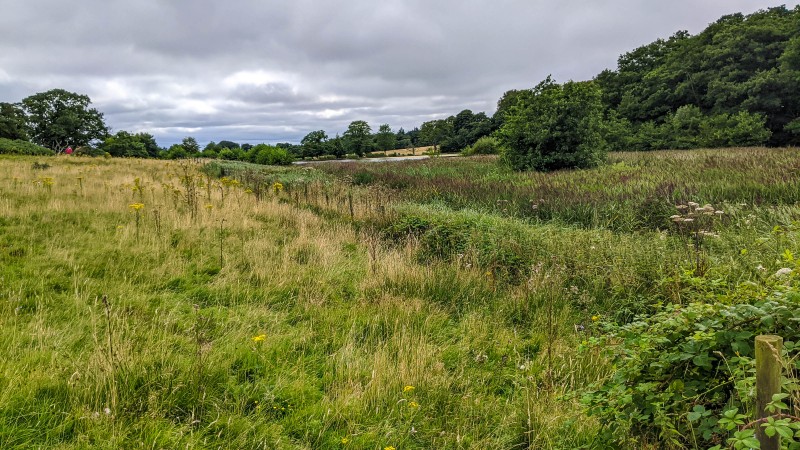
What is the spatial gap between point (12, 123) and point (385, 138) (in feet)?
156

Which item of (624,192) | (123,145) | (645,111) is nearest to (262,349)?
(624,192)

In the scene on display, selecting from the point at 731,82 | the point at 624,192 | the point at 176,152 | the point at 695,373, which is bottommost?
the point at 695,373

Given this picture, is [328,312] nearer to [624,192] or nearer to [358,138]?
[624,192]

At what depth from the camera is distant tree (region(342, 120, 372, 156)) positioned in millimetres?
60325

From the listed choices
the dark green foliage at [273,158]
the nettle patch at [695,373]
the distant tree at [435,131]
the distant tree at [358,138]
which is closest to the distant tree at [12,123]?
the dark green foliage at [273,158]

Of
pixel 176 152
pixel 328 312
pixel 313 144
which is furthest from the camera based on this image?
pixel 313 144

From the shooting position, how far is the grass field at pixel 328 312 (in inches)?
89.0

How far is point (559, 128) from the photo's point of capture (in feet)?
53.6

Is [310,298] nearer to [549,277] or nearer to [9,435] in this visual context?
[9,435]

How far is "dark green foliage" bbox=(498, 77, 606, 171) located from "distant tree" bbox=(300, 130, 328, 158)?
35982mm

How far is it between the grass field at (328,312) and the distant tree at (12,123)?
40.4 metres

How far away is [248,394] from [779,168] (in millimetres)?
13511

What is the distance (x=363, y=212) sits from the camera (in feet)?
29.6

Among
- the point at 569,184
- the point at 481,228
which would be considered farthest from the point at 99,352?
the point at 569,184
